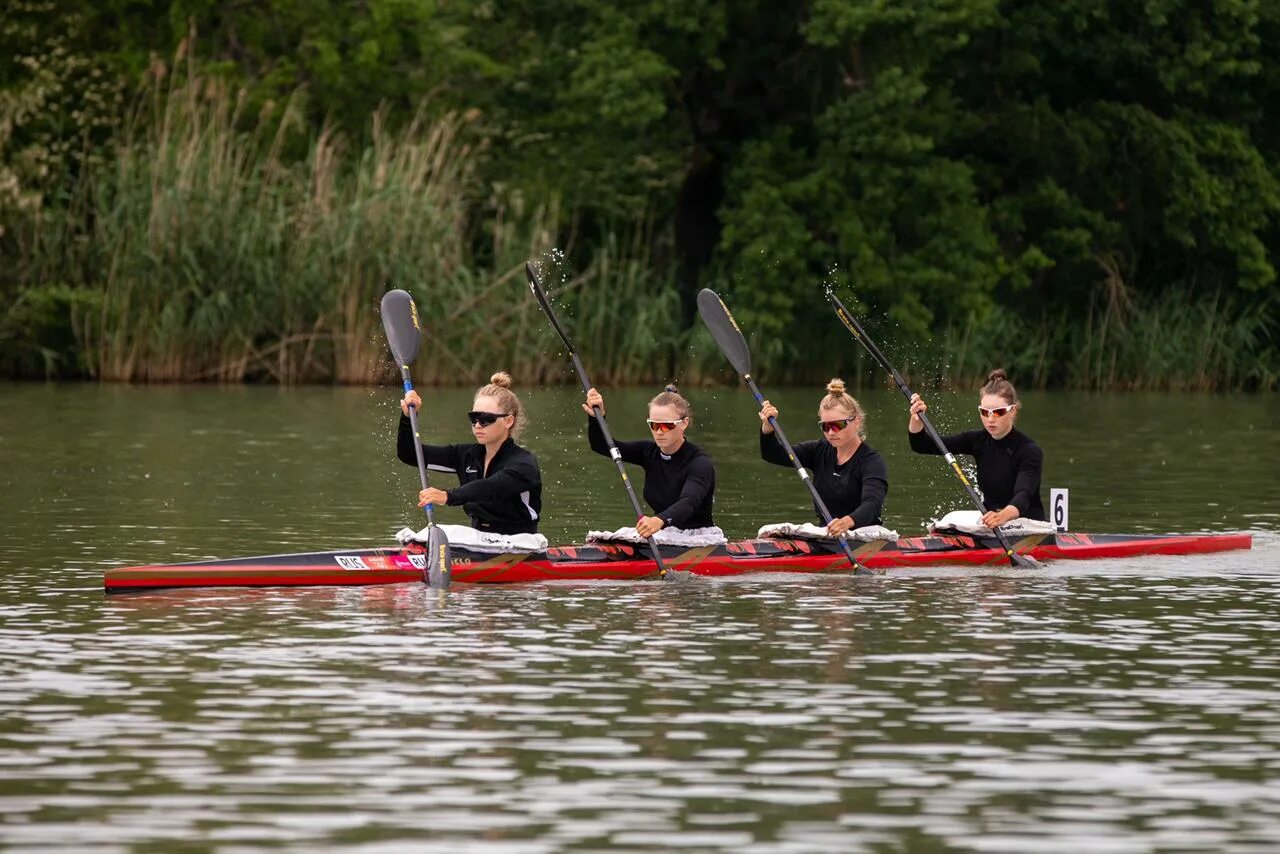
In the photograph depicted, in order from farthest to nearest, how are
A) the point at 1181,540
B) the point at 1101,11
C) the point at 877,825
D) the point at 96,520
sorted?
the point at 1101,11 < the point at 96,520 < the point at 1181,540 < the point at 877,825

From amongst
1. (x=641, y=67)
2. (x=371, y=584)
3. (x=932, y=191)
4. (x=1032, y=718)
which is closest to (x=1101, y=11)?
(x=932, y=191)

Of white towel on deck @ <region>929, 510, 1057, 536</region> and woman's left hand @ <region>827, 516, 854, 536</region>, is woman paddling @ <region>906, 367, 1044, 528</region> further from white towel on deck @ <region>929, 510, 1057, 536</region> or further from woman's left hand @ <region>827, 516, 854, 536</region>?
woman's left hand @ <region>827, 516, 854, 536</region>

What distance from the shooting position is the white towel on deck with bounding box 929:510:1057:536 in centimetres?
1762

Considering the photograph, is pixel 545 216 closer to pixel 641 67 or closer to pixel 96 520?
pixel 641 67

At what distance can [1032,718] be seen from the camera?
1082 cm

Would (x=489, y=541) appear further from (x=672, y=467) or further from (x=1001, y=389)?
(x=1001, y=389)

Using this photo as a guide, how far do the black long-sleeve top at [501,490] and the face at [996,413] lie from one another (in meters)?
3.31

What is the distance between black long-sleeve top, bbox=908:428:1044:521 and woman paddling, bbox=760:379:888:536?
0.86 meters

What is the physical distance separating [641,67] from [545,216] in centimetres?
309

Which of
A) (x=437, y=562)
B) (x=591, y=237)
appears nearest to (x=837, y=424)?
(x=437, y=562)

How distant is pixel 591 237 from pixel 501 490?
105 feet

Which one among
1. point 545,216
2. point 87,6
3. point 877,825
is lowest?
point 877,825

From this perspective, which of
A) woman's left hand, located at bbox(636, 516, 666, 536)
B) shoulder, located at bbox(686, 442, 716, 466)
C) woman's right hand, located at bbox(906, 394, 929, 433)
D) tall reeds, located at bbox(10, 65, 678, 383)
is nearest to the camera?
woman's left hand, located at bbox(636, 516, 666, 536)

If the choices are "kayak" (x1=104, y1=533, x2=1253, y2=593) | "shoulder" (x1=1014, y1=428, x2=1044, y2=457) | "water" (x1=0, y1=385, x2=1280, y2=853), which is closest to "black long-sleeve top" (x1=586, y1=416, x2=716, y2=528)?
"kayak" (x1=104, y1=533, x2=1253, y2=593)
